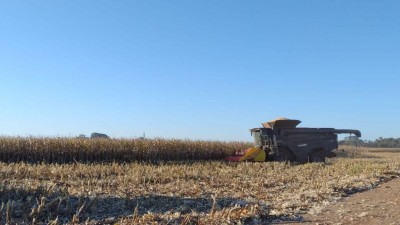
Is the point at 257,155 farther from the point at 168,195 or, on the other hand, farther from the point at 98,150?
the point at 168,195

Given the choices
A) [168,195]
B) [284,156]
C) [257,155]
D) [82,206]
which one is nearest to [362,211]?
[168,195]

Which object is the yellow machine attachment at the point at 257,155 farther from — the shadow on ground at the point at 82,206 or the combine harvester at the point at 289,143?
the shadow on ground at the point at 82,206

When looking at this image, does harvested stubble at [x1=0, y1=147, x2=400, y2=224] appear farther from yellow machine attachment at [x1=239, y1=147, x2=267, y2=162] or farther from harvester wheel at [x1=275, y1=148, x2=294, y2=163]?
harvester wheel at [x1=275, y1=148, x2=294, y2=163]

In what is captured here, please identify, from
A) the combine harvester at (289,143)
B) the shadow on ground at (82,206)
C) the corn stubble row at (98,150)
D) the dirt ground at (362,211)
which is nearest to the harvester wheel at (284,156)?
the combine harvester at (289,143)

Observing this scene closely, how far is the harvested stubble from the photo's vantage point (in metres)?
7.23

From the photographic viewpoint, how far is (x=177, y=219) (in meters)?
7.08

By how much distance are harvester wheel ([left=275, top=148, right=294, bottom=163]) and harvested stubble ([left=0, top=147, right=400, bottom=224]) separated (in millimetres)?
5205

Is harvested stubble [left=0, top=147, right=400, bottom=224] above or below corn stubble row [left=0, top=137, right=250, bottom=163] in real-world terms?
below

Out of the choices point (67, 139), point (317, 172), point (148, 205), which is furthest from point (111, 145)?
point (148, 205)

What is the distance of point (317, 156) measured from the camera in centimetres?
2136

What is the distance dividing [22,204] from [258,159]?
1391cm

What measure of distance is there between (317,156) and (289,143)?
5.88 feet

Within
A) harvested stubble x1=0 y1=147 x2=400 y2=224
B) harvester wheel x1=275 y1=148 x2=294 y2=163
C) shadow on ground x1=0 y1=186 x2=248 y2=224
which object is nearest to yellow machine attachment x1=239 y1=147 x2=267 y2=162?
harvester wheel x1=275 y1=148 x2=294 y2=163

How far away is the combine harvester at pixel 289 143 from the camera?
67.3ft
